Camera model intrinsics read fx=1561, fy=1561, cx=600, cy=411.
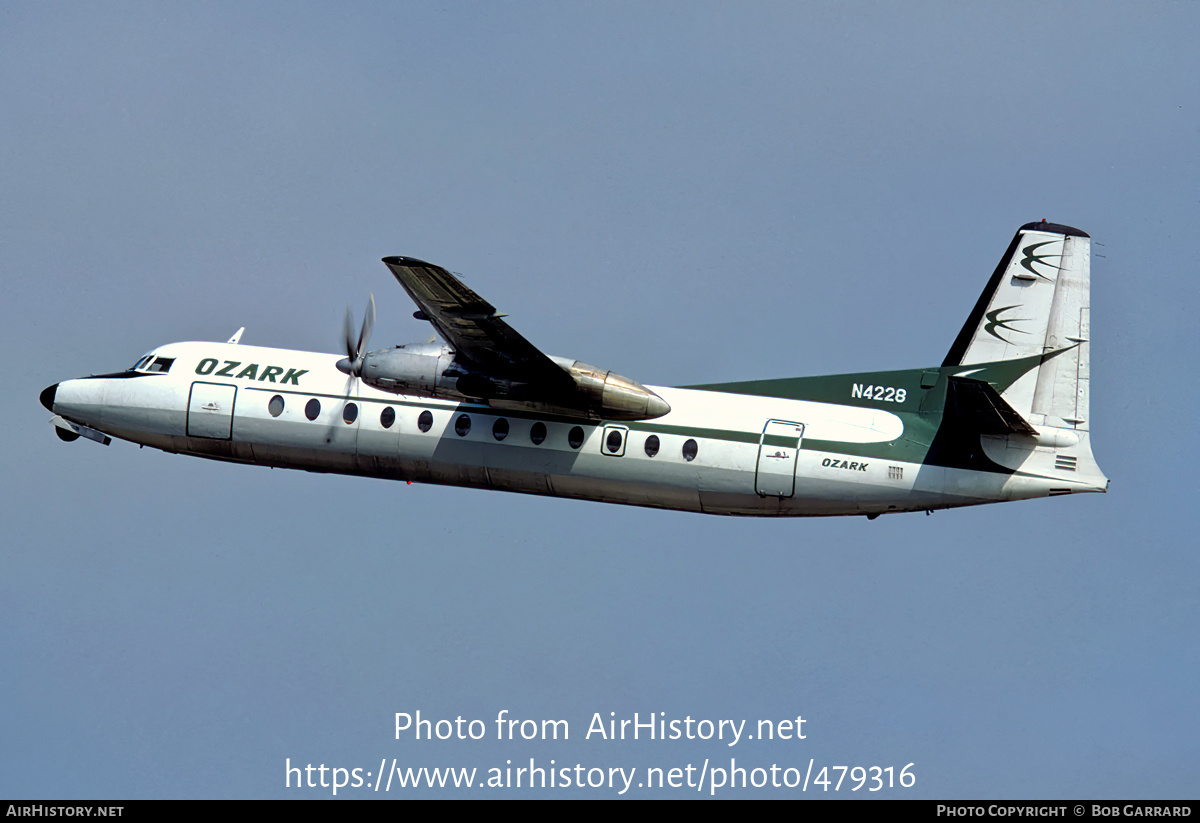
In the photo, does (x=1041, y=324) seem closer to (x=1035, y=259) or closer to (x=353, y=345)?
(x=1035, y=259)

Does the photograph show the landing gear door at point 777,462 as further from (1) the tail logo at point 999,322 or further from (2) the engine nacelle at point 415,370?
(2) the engine nacelle at point 415,370

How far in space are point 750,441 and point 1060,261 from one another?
6.26 m

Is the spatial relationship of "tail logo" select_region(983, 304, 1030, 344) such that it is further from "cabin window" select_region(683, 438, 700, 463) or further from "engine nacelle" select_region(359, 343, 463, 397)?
"engine nacelle" select_region(359, 343, 463, 397)

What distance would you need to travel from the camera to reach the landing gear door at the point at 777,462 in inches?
1056

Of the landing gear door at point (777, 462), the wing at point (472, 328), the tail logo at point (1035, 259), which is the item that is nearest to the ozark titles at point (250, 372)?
the wing at point (472, 328)

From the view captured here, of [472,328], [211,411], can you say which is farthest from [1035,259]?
[211,411]

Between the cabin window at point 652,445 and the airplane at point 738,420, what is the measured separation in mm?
39

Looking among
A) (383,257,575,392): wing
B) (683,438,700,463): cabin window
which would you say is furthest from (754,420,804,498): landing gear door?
(383,257,575,392): wing

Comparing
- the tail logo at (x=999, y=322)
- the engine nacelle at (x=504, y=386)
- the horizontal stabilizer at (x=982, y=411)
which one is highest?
the tail logo at (x=999, y=322)

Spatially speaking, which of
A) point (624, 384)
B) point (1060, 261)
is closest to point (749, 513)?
point (624, 384)

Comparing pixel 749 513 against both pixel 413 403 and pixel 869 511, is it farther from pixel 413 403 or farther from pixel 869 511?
pixel 413 403

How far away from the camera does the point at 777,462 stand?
2683 centimetres

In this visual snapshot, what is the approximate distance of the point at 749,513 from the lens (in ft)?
89.9

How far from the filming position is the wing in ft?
82.3
